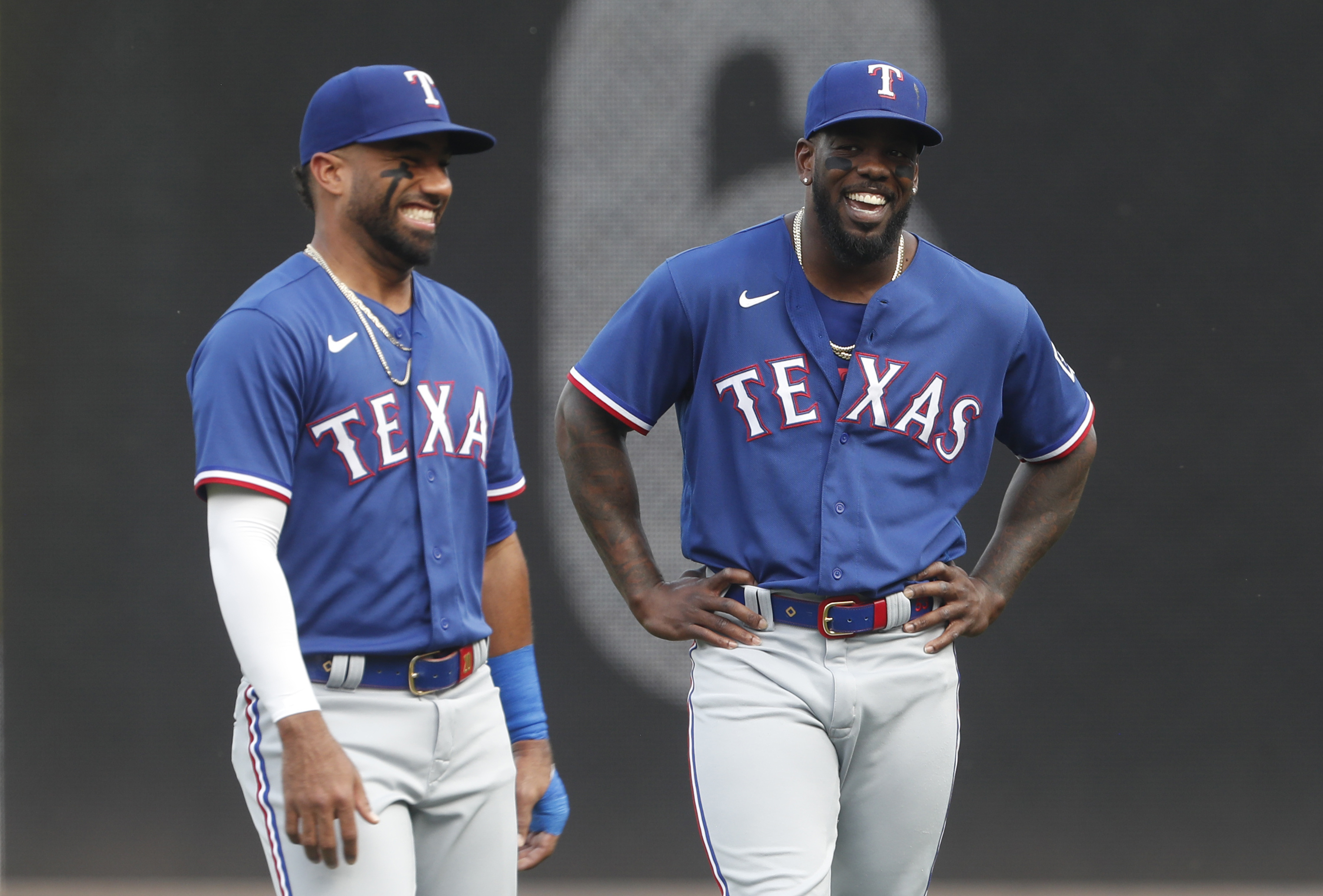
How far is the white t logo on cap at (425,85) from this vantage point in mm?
2100

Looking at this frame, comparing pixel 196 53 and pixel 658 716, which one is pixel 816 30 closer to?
pixel 196 53

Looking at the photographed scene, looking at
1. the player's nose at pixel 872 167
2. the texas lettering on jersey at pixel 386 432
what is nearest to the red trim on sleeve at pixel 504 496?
the texas lettering on jersey at pixel 386 432

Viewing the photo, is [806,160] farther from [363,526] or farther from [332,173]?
[363,526]

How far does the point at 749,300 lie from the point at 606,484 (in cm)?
43

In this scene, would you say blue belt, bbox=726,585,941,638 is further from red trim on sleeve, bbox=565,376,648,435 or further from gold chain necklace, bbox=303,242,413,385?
gold chain necklace, bbox=303,242,413,385

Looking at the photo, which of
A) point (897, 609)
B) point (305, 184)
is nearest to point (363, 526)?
point (305, 184)

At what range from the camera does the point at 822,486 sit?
2309 mm

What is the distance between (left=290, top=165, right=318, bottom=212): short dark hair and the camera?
2154mm

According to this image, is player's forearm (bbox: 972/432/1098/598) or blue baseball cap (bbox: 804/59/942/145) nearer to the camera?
blue baseball cap (bbox: 804/59/942/145)

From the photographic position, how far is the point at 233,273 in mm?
3818

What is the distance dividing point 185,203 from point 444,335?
6.41 feet

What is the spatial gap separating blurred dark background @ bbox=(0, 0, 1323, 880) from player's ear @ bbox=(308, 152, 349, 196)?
1.70m

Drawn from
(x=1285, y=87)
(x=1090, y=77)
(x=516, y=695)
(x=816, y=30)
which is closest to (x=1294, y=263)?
(x=1285, y=87)

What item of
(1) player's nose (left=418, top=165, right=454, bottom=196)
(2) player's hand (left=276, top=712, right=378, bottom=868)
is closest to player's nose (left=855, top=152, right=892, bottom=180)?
(1) player's nose (left=418, top=165, right=454, bottom=196)
